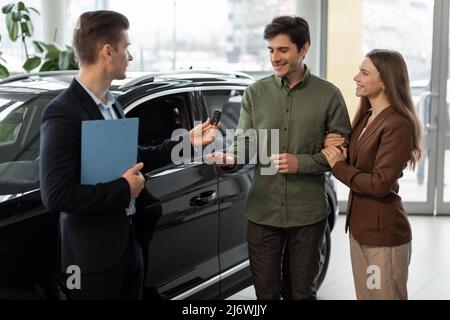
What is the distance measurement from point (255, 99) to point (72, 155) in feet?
3.09

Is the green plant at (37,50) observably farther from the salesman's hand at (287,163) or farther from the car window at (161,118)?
the salesman's hand at (287,163)

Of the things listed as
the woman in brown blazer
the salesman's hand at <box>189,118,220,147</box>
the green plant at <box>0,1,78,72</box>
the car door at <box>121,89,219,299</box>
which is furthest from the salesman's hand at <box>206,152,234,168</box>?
the green plant at <box>0,1,78,72</box>

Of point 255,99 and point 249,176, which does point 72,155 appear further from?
point 249,176

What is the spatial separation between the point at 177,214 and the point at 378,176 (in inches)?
35.4

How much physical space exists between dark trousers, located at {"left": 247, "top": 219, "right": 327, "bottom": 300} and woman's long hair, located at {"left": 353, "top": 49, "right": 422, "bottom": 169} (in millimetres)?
543

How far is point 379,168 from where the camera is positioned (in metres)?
2.18

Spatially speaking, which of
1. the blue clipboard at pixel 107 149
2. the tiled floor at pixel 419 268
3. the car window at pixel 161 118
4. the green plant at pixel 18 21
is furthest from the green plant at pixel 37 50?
the blue clipboard at pixel 107 149

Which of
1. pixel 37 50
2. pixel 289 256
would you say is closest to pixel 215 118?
pixel 289 256

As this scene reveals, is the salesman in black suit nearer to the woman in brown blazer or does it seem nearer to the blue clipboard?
the blue clipboard

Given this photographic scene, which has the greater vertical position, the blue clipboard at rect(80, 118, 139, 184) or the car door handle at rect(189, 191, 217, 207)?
the blue clipboard at rect(80, 118, 139, 184)

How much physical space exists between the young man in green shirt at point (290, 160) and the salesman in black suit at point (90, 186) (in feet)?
2.07

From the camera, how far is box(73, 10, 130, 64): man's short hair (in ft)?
6.17

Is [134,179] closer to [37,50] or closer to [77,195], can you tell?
[77,195]
